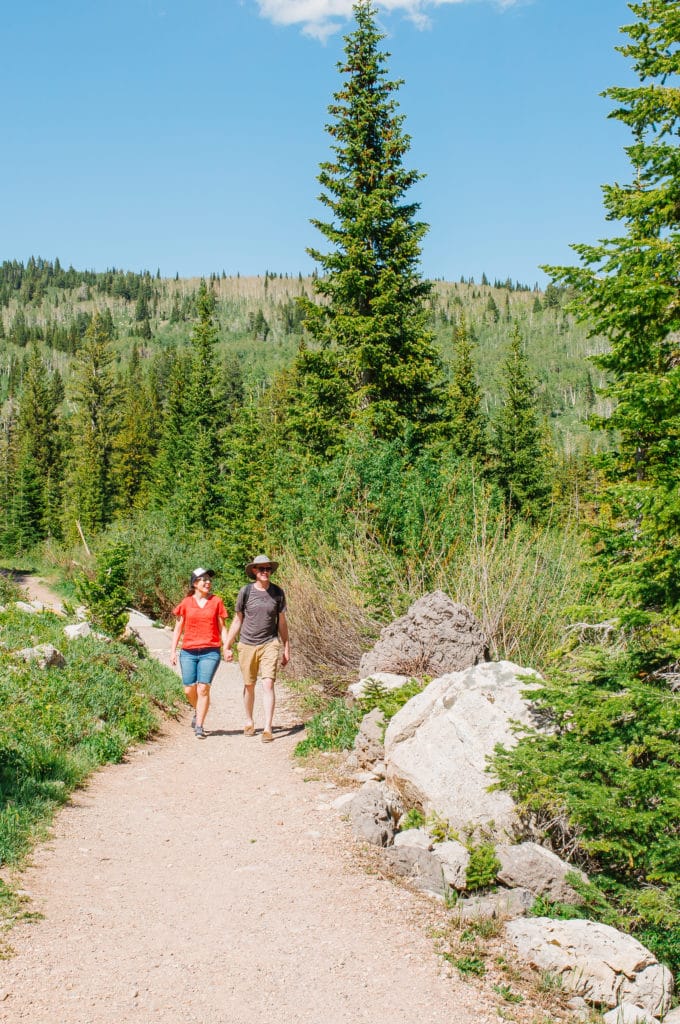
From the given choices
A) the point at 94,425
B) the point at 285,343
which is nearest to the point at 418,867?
the point at 94,425

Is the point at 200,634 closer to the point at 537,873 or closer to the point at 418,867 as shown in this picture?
the point at 418,867

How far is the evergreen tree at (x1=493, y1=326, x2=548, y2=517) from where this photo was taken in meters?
38.0

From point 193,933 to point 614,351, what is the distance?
4.29 meters

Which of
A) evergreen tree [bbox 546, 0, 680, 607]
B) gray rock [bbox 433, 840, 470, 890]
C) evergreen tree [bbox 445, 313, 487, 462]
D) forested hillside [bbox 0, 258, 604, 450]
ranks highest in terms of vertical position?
forested hillside [bbox 0, 258, 604, 450]

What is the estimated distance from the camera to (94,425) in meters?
44.9

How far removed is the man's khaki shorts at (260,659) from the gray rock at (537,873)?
13.6 ft

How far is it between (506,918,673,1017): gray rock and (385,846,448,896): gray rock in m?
0.78

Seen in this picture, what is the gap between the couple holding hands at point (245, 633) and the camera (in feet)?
27.4

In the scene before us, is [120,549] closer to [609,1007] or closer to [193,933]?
[193,933]

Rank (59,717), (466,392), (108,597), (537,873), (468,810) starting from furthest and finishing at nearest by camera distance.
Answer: (466,392) < (108,597) < (59,717) < (468,810) < (537,873)

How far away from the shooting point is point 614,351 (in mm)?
4773

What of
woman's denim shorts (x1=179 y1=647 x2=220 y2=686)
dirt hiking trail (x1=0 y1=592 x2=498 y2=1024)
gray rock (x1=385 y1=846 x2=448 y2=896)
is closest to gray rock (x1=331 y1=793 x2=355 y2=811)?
dirt hiking trail (x1=0 y1=592 x2=498 y2=1024)

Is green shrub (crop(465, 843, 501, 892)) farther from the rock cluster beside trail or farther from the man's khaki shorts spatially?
the man's khaki shorts

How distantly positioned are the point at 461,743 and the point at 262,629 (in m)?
3.35
